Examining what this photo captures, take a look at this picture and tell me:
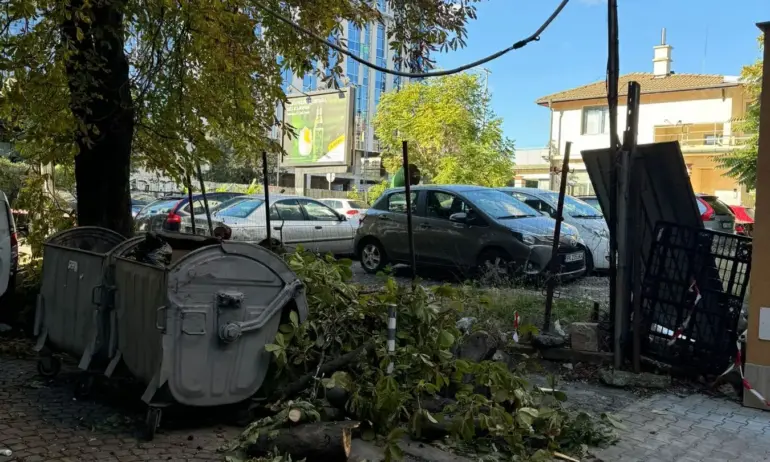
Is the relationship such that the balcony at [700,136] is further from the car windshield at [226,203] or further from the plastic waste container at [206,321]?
the plastic waste container at [206,321]

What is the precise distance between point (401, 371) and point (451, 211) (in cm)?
675

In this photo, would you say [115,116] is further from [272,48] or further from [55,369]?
[55,369]

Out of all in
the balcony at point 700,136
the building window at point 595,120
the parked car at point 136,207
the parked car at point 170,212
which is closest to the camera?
the parked car at point 170,212

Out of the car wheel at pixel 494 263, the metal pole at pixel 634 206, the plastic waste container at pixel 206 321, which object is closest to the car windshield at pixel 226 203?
the car wheel at pixel 494 263

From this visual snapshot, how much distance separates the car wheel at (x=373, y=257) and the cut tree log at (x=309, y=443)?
8.11m

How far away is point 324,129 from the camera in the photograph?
3703 cm

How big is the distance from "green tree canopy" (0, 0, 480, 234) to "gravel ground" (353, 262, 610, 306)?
9.75 feet

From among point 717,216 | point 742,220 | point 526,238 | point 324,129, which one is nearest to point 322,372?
point 526,238

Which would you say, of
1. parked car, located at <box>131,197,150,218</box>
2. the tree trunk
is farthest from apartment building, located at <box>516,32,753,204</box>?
the tree trunk

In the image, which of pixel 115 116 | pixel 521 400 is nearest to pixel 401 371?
pixel 521 400

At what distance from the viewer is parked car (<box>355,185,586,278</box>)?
1009 cm

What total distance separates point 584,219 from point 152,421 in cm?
956

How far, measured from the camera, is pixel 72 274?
5492mm

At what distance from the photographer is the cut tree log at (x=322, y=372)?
4.69 meters
